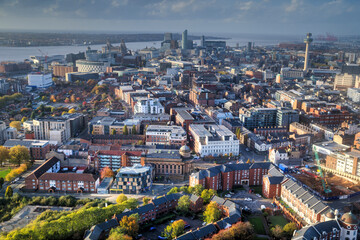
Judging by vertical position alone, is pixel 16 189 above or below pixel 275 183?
below

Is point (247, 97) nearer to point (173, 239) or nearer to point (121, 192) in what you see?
point (121, 192)

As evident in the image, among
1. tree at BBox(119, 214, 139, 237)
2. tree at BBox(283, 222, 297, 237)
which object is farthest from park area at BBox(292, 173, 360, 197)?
tree at BBox(119, 214, 139, 237)

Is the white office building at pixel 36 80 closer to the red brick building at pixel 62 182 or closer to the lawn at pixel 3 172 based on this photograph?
the lawn at pixel 3 172

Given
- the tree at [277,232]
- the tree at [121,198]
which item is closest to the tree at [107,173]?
the tree at [121,198]

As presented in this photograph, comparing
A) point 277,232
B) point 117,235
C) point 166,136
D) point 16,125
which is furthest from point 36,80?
point 277,232

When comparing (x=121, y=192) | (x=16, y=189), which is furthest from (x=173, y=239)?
(x=16, y=189)

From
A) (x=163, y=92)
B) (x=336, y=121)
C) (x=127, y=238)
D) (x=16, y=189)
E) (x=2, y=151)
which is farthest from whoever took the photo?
(x=163, y=92)

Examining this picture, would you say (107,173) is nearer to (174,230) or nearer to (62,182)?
(62,182)

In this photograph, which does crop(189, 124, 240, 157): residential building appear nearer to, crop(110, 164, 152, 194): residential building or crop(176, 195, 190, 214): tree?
crop(110, 164, 152, 194): residential building
